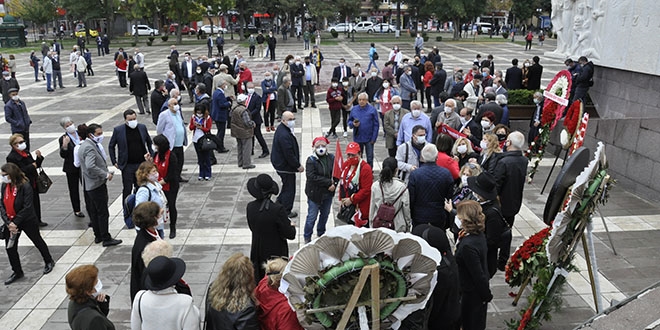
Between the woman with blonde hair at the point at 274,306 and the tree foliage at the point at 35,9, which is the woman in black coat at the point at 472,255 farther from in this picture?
the tree foliage at the point at 35,9

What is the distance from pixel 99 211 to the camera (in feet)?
25.7

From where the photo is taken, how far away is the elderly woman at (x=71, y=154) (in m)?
8.38

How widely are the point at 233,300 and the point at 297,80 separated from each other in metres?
14.2

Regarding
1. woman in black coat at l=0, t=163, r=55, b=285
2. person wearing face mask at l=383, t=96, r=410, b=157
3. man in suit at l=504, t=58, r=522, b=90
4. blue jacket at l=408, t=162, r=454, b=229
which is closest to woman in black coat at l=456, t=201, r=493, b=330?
blue jacket at l=408, t=162, r=454, b=229

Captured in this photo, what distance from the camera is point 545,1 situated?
59.8 meters

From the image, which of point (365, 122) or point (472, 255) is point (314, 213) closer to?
point (472, 255)

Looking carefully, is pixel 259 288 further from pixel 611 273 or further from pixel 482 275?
pixel 611 273

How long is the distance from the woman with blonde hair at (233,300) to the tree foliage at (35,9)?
55.0m

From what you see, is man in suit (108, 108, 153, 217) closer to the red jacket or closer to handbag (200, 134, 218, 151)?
handbag (200, 134, 218, 151)

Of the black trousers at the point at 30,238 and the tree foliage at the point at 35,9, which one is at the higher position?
the tree foliage at the point at 35,9

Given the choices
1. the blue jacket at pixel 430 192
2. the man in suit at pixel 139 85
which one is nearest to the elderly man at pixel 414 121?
the blue jacket at pixel 430 192

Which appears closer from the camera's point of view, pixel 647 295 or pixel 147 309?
pixel 147 309

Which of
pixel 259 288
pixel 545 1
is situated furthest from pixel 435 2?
pixel 259 288

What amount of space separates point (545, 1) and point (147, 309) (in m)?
64.3
